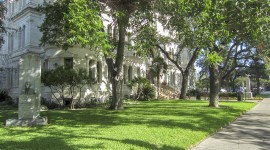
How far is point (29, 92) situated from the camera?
12.7 m

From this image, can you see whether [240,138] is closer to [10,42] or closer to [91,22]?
[91,22]

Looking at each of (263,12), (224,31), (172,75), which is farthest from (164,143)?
(172,75)

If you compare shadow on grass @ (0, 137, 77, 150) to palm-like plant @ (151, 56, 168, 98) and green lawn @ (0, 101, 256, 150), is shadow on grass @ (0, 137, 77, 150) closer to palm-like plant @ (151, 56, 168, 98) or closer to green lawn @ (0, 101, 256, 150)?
green lawn @ (0, 101, 256, 150)

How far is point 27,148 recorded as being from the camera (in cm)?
769

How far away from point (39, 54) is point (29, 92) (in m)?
12.2

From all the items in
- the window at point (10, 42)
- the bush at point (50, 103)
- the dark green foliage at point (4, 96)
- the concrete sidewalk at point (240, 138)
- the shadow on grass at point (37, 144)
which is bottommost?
the concrete sidewalk at point (240, 138)

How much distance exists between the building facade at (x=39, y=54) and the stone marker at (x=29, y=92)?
356 inches

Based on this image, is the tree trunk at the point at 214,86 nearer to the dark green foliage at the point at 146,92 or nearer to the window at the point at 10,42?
the dark green foliage at the point at 146,92

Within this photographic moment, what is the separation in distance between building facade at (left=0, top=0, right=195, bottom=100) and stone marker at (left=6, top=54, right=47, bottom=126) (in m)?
9.05

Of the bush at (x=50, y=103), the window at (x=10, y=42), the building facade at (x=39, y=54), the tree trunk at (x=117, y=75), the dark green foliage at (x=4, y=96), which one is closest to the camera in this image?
the tree trunk at (x=117, y=75)

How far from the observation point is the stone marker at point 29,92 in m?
12.3

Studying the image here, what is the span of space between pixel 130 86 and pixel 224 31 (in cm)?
1759

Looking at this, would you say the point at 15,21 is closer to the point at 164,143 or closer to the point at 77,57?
the point at 77,57

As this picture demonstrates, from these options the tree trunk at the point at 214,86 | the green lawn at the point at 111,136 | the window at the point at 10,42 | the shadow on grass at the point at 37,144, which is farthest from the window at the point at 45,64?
the shadow on grass at the point at 37,144
